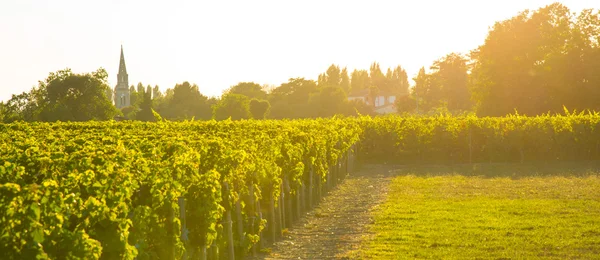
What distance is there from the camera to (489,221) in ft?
59.6

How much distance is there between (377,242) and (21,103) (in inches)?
2776

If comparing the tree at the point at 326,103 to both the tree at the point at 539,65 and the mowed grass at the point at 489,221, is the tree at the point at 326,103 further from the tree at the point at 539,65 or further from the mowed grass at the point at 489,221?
the mowed grass at the point at 489,221

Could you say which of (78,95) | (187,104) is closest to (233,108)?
(187,104)

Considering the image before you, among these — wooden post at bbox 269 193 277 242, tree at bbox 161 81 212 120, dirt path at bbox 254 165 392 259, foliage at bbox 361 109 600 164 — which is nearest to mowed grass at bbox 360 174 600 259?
dirt path at bbox 254 165 392 259

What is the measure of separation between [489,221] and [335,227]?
3764 mm

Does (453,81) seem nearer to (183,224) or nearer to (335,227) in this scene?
(335,227)

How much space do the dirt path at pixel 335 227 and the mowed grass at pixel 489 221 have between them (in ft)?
1.39

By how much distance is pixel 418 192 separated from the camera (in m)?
25.3

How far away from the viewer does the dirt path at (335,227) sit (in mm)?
15273

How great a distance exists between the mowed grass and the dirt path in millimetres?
423

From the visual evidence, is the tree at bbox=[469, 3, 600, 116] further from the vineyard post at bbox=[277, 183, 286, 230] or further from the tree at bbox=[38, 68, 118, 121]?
the vineyard post at bbox=[277, 183, 286, 230]

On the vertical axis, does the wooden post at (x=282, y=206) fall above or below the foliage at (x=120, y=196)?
below

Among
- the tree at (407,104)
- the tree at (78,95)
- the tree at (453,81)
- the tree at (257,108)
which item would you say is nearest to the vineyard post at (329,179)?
the tree at (78,95)

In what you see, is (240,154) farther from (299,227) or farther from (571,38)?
(571,38)
